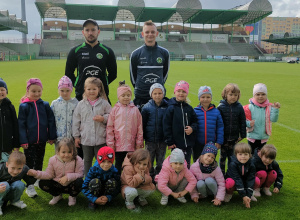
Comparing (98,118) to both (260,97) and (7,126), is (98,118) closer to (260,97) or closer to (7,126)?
(7,126)

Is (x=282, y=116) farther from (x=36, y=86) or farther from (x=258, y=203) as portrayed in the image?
(x=36, y=86)

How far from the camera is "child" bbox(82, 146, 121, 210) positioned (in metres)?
3.12

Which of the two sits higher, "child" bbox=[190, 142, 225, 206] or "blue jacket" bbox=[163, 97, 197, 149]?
"blue jacket" bbox=[163, 97, 197, 149]

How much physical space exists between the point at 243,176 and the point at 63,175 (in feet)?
7.01

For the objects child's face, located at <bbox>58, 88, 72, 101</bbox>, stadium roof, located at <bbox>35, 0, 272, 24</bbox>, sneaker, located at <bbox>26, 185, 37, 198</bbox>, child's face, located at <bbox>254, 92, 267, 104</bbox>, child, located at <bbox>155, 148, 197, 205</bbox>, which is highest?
stadium roof, located at <bbox>35, 0, 272, 24</bbox>

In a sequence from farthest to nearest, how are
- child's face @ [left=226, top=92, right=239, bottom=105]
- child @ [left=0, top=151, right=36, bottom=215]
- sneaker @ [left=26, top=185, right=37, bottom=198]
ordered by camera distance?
child's face @ [left=226, top=92, right=239, bottom=105] → sneaker @ [left=26, top=185, right=37, bottom=198] → child @ [left=0, top=151, right=36, bottom=215]

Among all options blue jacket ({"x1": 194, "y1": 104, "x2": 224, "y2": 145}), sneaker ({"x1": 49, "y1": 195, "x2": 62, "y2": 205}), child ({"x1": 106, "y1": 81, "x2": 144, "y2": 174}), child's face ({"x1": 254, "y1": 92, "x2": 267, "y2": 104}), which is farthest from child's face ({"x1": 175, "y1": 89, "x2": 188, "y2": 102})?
sneaker ({"x1": 49, "y1": 195, "x2": 62, "y2": 205})

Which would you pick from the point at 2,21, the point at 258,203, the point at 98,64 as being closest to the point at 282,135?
the point at 258,203

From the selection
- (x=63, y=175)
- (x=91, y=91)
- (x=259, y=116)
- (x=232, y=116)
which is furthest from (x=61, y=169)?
(x=259, y=116)

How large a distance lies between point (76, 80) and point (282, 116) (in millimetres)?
5993

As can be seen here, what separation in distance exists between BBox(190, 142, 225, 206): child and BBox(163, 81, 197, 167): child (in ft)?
1.21

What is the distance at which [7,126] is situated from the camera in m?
3.41

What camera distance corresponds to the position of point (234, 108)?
3883 mm

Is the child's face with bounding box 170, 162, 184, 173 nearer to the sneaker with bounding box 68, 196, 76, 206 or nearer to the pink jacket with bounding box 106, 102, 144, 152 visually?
the pink jacket with bounding box 106, 102, 144, 152
